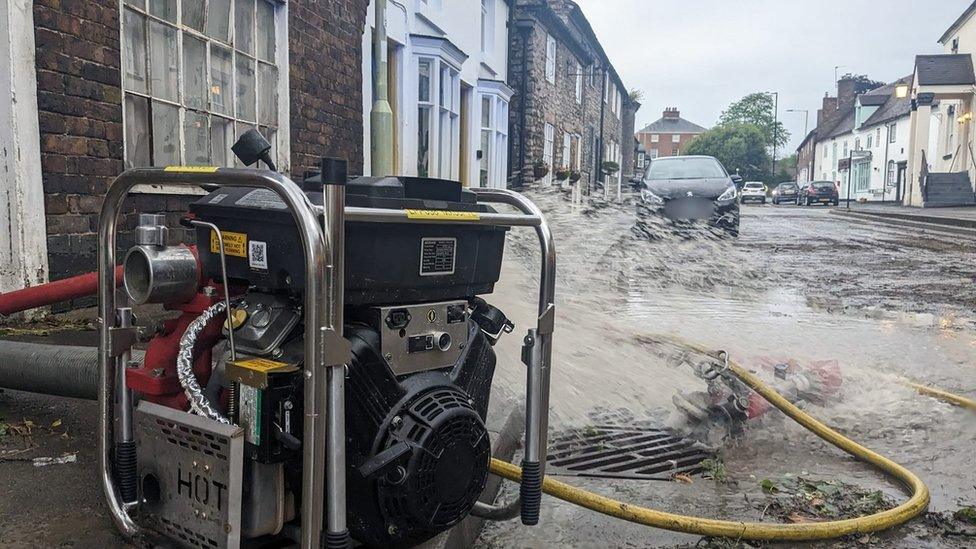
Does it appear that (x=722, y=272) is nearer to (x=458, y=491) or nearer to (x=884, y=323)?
(x=884, y=323)

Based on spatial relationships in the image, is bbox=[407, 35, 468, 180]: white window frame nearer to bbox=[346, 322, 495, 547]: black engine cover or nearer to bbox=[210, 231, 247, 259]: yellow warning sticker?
Answer: bbox=[210, 231, 247, 259]: yellow warning sticker

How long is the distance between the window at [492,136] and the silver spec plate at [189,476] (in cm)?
1611

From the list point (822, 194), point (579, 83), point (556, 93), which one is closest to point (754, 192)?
point (822, 194)

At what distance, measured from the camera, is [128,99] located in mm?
5609

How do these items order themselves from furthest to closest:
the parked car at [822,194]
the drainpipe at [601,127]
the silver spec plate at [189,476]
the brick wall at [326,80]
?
1. the parked car at [822,194]
2. the drainpipe at [601,127]
3. the brick wall at [326,80]
4. the silver spec plate at [189,476]

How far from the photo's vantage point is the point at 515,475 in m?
2.56

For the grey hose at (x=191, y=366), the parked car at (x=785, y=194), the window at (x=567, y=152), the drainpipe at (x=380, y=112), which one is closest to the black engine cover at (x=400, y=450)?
the grey hose at (x=191, y=366)

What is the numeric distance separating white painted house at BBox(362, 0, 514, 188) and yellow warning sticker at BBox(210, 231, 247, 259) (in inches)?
336

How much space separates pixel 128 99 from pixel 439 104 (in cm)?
871

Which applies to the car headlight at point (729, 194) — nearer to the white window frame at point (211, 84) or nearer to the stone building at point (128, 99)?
the stone building at point (128, 99)

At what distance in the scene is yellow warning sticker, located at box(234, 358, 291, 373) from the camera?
5.84 ft

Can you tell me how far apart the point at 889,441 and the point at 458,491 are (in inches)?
110

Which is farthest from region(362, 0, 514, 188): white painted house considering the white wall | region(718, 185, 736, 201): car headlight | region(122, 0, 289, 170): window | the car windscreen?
the white wall

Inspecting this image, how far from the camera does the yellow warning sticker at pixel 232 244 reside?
1.99 m
